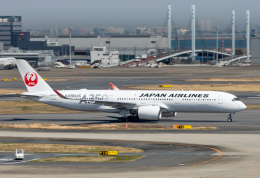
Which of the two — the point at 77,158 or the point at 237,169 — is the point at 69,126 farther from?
the point at 237,169

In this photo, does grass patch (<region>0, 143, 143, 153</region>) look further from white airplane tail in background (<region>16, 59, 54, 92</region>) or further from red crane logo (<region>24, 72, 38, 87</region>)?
red crane logo (<region>24, 72, 38, 87</region>)

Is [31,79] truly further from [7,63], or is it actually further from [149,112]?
[7,63]

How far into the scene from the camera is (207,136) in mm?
38781

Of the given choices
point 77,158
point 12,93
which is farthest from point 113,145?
point 12,93

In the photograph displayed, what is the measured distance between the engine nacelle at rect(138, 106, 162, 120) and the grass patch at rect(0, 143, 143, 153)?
14.3 m

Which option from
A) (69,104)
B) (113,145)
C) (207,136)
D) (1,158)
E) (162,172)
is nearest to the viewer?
(162,172)

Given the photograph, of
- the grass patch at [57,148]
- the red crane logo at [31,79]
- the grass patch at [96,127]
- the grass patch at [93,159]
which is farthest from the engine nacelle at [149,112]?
the grass patch at [93,159]

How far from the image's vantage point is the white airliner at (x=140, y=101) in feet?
160

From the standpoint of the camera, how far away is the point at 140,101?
50.1m

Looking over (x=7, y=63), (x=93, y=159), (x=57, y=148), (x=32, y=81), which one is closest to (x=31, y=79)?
(x=32, y=81)

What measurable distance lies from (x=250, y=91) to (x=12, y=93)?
174ft

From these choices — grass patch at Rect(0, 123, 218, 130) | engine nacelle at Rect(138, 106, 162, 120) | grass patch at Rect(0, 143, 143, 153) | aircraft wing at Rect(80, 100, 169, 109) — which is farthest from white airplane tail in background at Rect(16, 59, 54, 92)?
grass patch at Rect(0, 143, 143, 153)

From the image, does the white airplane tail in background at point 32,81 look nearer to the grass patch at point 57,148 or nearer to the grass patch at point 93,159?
the grass patch at point 57,148

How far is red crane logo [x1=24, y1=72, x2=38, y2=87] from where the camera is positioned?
5234cm
